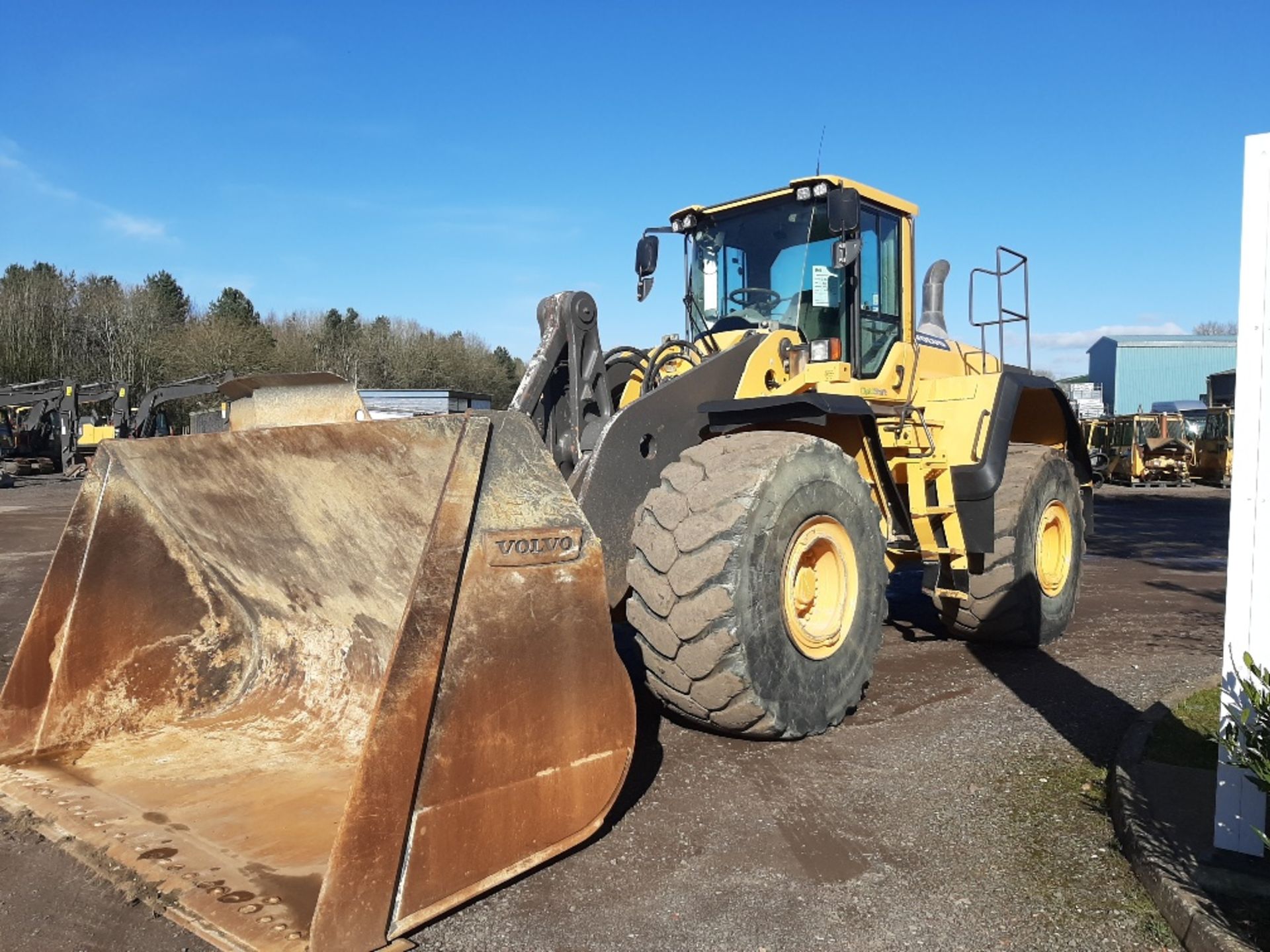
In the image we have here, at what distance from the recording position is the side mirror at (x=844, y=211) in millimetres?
5141

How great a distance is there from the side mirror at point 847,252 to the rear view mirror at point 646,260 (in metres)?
1.45

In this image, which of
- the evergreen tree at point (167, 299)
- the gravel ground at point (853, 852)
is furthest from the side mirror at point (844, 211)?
the evergreen tree at point (167, 299)

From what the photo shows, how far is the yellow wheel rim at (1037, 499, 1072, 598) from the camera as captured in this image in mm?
6977

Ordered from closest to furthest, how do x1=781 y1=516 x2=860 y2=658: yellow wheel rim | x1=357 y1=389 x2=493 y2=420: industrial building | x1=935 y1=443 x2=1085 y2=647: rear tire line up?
x1=781 y1=516 x2=860 y2=658: yellow wheel rim, x1=935 y1=443 x2=1085 y2=647: rear tire, x1=357 y1=389 x2=493 y2=420: industrial building

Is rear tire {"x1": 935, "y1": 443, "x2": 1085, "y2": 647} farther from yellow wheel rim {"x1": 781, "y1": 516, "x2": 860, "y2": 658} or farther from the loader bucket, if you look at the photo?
the loader bucket

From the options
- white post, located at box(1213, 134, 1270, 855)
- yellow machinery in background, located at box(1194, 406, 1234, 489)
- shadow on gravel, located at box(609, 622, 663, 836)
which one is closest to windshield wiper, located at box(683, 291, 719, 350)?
shadow on gravel, located at box(609, 622, 663, 836)

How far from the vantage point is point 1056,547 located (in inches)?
284

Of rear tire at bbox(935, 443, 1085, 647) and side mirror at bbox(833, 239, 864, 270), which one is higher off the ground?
side mirror at bbox(833, 239, 864, 270)

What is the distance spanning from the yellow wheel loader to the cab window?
1.2 inches

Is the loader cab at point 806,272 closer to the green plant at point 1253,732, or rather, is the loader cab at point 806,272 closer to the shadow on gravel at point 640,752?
the shadow on gravel at point 640,752

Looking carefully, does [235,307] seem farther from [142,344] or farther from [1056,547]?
[1056,547]

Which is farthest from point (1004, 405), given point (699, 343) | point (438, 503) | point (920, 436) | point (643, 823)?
point (438, 503)

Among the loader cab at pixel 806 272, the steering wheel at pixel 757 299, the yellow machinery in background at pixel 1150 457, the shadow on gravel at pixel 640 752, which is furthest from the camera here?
the yellow machinery in background at pixel 1150 457

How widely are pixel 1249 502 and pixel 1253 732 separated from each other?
0.68 meters
